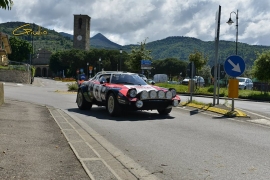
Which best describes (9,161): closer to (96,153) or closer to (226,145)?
(96,153)

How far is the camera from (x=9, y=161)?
5.05 metres

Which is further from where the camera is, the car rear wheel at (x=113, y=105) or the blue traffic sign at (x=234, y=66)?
the blue traffic sign at (x=234, y=66)

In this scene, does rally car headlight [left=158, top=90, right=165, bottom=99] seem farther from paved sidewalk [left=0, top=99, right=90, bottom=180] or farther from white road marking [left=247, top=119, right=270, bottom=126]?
paved sidewalk [left=0, top=99, right=90, bottom=180]

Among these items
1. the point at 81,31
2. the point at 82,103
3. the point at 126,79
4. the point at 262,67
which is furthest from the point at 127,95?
the point at 81,31

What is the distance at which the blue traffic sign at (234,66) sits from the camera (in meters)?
12.5

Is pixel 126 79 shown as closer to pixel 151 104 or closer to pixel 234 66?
pixel 151 104

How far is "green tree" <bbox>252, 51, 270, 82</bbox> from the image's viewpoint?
1120 inches

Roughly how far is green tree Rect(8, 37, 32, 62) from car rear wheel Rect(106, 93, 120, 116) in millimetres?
96190

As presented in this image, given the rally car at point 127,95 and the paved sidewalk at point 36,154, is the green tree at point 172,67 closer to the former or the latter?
the rally car at point 127,95

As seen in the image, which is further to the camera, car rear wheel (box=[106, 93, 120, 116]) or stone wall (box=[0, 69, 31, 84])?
stone wall (box=[0, 69, 31, 84])

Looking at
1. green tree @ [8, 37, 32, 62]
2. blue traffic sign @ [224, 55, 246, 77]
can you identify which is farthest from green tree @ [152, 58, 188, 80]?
blue traffic sign @ [224, 55, 246, 77]

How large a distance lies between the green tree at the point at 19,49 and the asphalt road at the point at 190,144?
319ft

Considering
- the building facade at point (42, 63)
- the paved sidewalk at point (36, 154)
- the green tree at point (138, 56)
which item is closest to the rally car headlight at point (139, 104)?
the paved sidewalk at point (36, 154)

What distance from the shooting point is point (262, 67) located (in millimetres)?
28703
